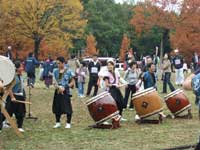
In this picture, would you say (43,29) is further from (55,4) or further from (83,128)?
(83,128)

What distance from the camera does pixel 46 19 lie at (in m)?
53.6

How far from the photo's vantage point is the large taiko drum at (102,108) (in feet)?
38.3

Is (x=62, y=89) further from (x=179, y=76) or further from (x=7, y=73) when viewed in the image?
(x=179, y=76)

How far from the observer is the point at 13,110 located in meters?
11.2

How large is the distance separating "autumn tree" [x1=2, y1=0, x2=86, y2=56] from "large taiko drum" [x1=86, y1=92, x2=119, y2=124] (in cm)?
4002

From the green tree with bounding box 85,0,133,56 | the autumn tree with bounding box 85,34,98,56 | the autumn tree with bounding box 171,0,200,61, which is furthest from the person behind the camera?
the green tree with bounding box 85,0,133,56

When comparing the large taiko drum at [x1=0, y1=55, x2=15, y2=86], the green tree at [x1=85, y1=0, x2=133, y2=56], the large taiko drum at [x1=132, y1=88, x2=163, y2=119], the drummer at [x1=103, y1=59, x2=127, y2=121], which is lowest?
the large taiko drum at [x1=132, y1=88, x2=163, y2=119]

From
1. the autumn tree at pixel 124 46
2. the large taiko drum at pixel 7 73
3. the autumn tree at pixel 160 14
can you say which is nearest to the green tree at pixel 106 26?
the autumn tree at pixel 124 46

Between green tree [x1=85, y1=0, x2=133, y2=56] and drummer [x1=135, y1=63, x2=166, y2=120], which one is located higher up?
green tree [x1=85, y1=0, x2=133, y2=56]

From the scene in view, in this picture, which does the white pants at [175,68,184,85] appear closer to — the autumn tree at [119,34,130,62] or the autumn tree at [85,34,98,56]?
the autumn tree at [85,34,98,56]

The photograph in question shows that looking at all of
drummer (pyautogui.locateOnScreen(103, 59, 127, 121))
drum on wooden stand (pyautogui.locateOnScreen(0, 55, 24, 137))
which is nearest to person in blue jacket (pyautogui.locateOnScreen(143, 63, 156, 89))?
drummer (pyautogui.locateOnScreen(103, 59, 127, 121))

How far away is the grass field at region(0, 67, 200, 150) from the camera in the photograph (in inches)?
377

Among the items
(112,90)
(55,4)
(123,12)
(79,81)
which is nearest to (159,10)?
(55,4)

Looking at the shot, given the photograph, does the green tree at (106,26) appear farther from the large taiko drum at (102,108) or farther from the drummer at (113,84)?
the large taiko drum at (102,108)
